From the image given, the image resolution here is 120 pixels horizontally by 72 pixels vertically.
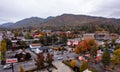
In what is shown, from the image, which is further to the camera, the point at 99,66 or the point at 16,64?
the point at 16,64

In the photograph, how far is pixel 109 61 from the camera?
87.1 ft

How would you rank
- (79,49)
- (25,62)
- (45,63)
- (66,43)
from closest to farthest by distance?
(45,63), (25,62), (79,49), (66,43)

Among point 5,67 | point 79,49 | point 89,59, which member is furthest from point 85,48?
point 5,67

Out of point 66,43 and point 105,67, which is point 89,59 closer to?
point 105,67

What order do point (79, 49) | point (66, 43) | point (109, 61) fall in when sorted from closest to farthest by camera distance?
point (109, 61) → point (79, 49) → point (66, 43)

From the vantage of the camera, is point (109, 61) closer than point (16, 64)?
Yes

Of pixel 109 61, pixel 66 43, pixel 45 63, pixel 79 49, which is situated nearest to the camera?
pixel 109 61

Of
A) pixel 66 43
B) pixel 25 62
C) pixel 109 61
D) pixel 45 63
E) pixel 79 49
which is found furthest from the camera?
pixel 66 43

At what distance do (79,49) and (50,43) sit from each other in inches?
662

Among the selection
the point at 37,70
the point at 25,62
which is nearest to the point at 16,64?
the point at 25,62

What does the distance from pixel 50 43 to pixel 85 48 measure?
17.2m

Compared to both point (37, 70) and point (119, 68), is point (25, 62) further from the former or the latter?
point (119, 68)

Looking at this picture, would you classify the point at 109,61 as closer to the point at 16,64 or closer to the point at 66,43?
the point at 16,64

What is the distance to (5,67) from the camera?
28188mm
